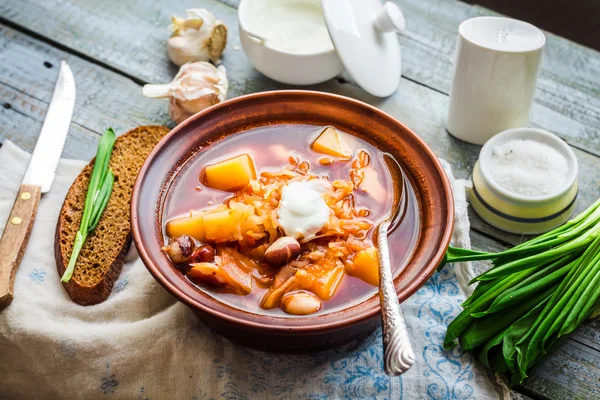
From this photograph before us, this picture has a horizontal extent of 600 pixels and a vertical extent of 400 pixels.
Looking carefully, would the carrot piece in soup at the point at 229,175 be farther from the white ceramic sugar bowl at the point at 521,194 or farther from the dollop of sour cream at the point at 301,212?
the white ceramic sugar bowl at the point at 521,194

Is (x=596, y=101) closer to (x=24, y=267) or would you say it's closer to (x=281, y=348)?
(x=281, y=348)

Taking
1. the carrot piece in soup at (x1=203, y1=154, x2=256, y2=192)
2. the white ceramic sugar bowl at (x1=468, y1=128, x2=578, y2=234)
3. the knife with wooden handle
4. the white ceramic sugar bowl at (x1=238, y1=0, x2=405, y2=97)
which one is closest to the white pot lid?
the white ceramic sugar bowl at (x1=238, y1=0, x2=405, y2=97)

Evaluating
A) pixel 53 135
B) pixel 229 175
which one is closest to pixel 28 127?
pixel 53 135

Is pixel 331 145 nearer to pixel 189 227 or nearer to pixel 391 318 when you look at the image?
pixel 189 227

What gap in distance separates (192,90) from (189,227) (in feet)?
2.58

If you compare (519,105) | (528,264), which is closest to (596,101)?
Answer: (519,105)

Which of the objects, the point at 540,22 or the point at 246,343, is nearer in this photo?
the point at 246,343

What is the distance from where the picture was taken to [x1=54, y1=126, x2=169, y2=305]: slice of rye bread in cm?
208

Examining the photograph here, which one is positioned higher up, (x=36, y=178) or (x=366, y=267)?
(x=366, y=267)

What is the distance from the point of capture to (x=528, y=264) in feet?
6.44

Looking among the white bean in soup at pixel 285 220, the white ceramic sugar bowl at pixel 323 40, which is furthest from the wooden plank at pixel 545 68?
the white bean in soup at pixel 285 220

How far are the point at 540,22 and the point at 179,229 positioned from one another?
300 cm

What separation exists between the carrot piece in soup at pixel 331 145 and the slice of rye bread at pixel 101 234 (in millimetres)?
675

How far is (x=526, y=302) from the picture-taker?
1962 millimetres
